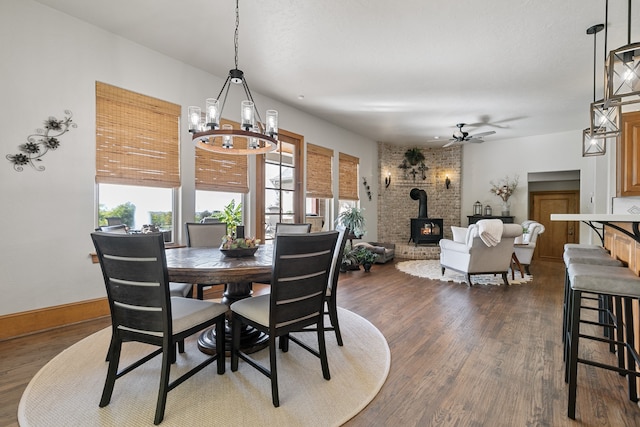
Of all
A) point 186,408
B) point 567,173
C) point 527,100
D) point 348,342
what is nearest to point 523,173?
point 567,173

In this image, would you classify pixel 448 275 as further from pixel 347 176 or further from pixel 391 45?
pixel 391 45

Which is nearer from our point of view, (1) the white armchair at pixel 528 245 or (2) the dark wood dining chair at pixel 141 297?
(2) the dark wood dining chair at pixel 141 297

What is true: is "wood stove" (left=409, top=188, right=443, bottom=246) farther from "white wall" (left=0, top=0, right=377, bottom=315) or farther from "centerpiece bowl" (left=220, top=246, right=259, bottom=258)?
"white wall" (left=0, top=0, right=377, bottom=315)

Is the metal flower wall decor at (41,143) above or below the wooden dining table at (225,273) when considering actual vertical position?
above

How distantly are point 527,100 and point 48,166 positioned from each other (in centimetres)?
648

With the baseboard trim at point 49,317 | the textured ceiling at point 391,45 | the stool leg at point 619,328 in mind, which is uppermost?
the textured ceiling at point 391,45

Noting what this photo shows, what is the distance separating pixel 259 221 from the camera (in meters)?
4.89

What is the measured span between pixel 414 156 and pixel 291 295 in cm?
753

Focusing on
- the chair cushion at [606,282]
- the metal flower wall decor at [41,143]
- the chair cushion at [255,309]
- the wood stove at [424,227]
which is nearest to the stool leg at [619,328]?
the chair cushion at [606,282]

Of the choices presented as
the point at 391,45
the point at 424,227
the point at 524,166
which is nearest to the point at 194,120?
the point at 391,45

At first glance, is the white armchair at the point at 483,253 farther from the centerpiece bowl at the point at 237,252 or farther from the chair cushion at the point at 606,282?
the centerpiece bowl at the point at 237,252

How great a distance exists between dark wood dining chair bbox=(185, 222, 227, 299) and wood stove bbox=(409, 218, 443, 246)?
591 cm

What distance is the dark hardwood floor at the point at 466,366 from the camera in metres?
1.70

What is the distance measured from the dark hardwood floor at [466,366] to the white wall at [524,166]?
4.17 m
